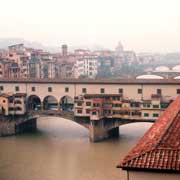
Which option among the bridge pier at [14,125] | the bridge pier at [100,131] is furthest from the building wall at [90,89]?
the bridge pier at [100,131]

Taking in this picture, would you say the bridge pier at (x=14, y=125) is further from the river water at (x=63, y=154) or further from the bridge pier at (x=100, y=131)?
the bridge pier at (x=100, y=131)

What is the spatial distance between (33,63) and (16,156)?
24.6 meters

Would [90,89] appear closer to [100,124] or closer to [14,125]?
[100,124]

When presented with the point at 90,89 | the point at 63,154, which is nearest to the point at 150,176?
the point at 63,154

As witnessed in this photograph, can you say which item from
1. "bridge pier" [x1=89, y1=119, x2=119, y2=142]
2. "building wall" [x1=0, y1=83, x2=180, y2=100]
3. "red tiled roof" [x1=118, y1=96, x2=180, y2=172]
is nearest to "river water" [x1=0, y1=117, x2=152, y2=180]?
"bridge pier" [x1=89, y1=119, x2=119, y2=142]

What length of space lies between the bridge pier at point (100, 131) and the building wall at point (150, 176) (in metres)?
15.8

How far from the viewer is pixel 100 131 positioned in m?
22.2

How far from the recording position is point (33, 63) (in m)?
42.6

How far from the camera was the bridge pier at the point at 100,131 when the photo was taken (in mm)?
21828

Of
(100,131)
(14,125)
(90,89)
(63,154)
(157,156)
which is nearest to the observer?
(157,156)

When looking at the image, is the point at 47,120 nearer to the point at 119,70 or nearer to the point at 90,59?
the point at 90,59

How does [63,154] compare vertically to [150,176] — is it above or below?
below

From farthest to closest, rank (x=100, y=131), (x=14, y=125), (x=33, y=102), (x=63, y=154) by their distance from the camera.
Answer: (x=33, y=102), (x=14, y=125), (x=100, y=131), (x=63, y=154)

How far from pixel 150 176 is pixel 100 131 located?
1657 centimetres
